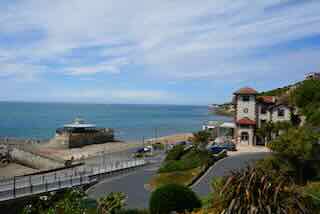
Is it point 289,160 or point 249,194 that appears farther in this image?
point 289,160

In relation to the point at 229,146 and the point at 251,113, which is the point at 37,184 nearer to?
the point at 229,146

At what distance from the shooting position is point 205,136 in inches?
1949

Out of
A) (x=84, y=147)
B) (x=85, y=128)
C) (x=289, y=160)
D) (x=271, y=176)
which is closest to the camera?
(x=271, y=176)

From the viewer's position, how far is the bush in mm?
17734

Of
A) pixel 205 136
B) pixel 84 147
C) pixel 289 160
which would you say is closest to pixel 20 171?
pixel 84 147

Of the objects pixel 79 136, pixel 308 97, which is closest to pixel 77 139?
pixel 79 136

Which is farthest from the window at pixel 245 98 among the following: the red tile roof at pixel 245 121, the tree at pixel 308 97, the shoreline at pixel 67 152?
the shoreline at pixel 67 152

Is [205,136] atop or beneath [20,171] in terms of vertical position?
atop

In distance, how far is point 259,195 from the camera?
459 inches

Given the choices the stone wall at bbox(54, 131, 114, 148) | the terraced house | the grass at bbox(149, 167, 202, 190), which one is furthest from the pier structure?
the grass at bbox(149, 167, 202, 190)

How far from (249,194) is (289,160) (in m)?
18.8

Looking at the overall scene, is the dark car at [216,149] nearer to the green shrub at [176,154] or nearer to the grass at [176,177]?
the green shrub at [176,154]

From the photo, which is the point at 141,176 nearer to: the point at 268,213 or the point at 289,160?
the point at 289,160

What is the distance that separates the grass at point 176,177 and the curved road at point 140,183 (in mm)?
666
